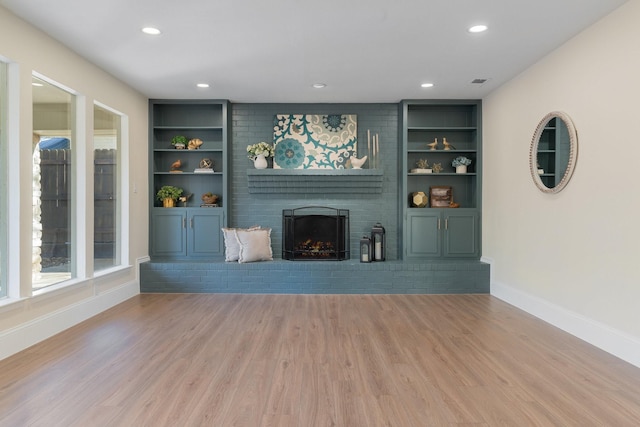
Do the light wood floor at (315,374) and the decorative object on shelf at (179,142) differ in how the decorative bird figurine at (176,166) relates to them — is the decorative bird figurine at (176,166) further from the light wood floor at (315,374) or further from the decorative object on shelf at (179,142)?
the light wood floor at (315,374)

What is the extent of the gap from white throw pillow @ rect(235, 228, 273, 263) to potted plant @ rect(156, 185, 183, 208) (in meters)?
1.04

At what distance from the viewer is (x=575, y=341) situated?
343 centimetres

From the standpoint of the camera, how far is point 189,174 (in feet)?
19.8

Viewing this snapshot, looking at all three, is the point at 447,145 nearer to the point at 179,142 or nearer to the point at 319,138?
the point at 319,138

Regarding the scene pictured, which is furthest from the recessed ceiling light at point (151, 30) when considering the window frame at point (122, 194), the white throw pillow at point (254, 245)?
the white throw pillow at point (254, 245)

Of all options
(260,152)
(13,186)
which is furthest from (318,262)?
(13,186)

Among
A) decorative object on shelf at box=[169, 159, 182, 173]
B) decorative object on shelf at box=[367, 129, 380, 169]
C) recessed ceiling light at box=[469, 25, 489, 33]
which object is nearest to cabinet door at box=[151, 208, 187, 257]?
decorative object on shelf at box=[169, 159, 182, 173]

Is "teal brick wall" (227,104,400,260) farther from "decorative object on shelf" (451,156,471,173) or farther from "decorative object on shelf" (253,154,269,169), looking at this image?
"decorative object on shelf" (451,156,471,173)

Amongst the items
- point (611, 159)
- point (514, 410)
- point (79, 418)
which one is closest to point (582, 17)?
point (611, 159)

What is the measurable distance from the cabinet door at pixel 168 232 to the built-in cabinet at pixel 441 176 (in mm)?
3090

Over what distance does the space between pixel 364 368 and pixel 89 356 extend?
2.00 meters

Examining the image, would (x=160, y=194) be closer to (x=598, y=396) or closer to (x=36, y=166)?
(x=36, y=166)

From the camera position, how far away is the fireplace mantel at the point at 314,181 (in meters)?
5.79

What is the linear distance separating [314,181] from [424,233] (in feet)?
5.56
